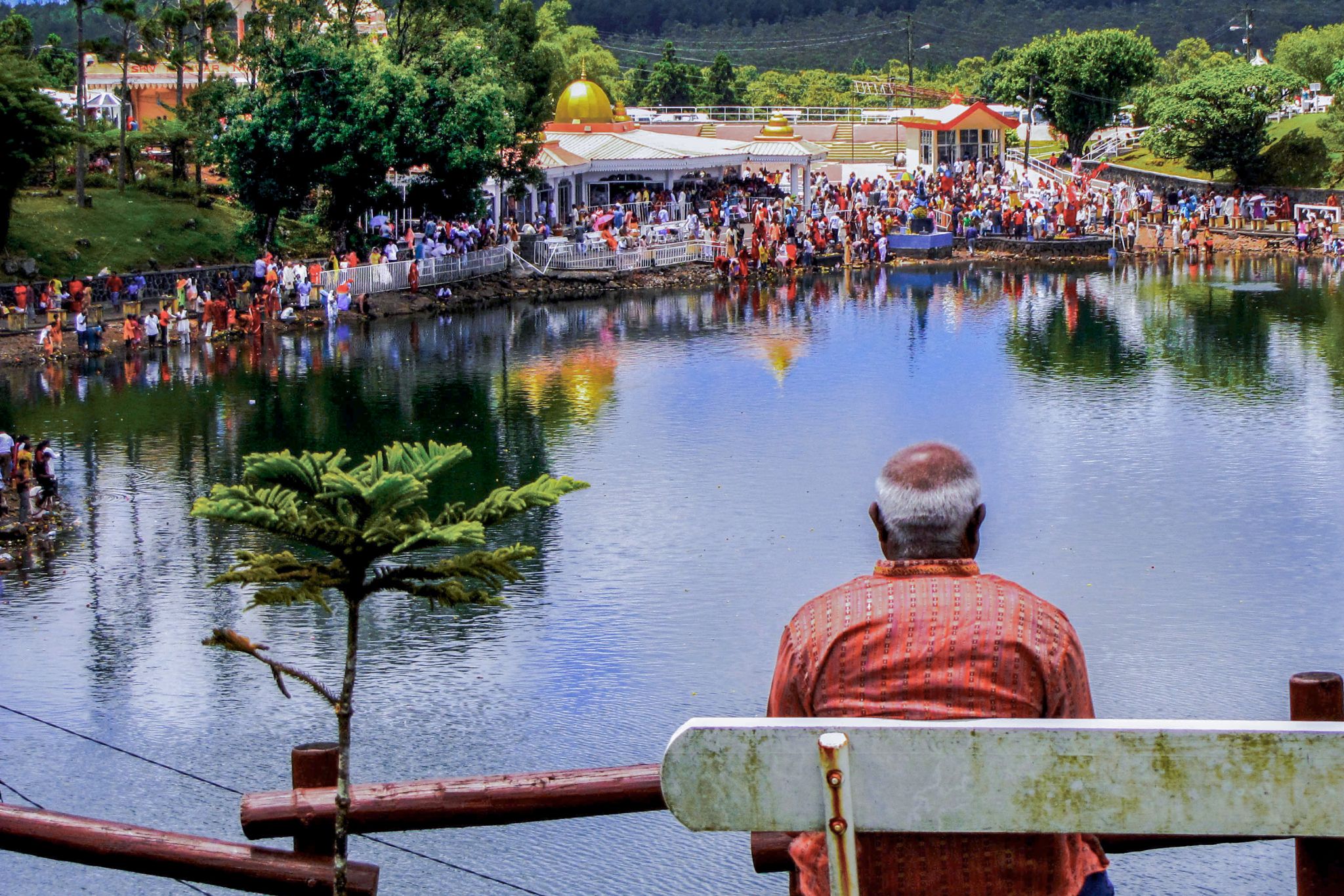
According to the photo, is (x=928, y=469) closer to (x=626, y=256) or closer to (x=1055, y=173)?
(x=626, y=256)

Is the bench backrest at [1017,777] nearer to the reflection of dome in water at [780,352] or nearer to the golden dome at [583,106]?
the reflection of dome in water at [780,352]

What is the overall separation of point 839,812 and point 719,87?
315ft

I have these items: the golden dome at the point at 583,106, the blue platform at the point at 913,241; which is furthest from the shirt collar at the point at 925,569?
the golden dome at the point at 583,106

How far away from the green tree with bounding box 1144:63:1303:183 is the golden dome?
2095 cm

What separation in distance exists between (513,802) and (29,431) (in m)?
20.9

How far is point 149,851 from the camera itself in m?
5.07

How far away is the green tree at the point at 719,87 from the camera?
95.9m

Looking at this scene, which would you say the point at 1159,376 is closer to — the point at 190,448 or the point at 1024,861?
the point at 190,448

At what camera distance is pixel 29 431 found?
2348 centimetres

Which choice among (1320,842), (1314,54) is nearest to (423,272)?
(1320,842)

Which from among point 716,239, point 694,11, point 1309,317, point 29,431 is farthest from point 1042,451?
point 694,11

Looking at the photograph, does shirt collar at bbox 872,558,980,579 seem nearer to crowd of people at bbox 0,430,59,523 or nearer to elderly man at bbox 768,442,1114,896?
elderly man at bbox 768,442,1114,896

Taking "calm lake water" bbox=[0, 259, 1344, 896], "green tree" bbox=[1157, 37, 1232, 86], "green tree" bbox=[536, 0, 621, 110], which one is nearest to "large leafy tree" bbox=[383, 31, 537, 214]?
"calm lake water" bbox=[0, 259, 1344, 896]

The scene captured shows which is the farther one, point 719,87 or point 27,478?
point 719,87
